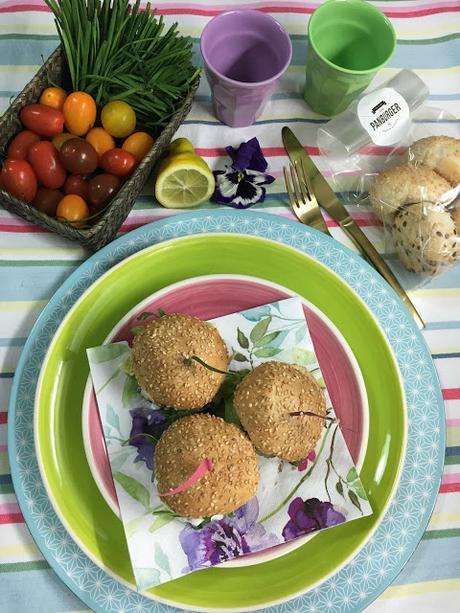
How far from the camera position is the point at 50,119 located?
1.01 m

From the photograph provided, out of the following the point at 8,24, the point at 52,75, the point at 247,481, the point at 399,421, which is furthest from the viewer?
the point at 8,24

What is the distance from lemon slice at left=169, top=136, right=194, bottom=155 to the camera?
3.51 ft

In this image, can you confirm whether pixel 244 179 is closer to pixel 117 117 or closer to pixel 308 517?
pixel 117 117

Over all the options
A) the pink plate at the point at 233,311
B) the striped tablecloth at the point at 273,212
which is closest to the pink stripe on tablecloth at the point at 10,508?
the striped tablecloth at the point at 273,212

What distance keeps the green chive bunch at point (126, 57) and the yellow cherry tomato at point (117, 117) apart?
23 millimetres

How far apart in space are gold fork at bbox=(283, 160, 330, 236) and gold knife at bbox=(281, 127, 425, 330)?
16 millimetres

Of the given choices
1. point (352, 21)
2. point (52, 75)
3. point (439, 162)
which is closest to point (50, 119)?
point (52, 75)

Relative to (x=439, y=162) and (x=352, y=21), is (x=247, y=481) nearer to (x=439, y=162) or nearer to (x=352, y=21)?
(x=439, y=162)

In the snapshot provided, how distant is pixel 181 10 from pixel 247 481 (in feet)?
3.29

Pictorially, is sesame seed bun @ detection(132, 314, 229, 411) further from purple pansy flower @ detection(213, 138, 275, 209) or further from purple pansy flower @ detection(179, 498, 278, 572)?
purple pansy flower @ detection(213, 138, 275, 209)

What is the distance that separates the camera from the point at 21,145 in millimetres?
1011

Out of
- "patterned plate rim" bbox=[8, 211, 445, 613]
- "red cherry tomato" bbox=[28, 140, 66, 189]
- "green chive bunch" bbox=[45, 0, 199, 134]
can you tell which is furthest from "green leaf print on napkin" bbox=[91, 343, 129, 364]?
"green chive bunch" bbox=[45, 0, 199, 134]

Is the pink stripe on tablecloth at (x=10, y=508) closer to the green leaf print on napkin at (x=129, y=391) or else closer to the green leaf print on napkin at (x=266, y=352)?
the green leaf print on napkin at (x=129, y=391)

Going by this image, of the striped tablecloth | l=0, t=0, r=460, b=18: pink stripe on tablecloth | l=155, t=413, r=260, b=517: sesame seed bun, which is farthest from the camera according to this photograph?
l=0, t=0, r=460, b=18: pink stripe on tablecloth
